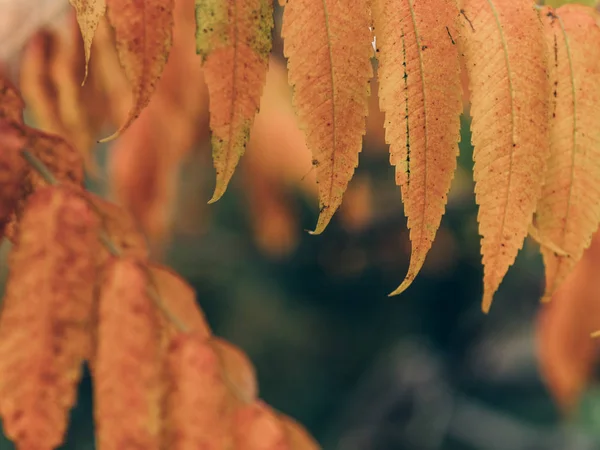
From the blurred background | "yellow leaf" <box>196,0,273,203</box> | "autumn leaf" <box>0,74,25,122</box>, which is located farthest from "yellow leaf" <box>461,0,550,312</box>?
the blurred background

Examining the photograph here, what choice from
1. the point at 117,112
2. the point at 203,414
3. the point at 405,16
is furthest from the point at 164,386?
the point at 117,112

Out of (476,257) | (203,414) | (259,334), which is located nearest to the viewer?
(203,414)

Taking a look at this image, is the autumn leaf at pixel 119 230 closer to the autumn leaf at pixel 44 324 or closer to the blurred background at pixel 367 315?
the autumn leaf at pixel 44 324

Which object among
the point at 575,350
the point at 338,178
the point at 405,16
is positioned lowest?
the point at 575,350

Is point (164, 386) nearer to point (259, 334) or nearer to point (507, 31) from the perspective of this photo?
point (507, 31)

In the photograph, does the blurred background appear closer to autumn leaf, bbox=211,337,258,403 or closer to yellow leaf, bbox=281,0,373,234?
autumn leaf, bbox=211,337,258,403

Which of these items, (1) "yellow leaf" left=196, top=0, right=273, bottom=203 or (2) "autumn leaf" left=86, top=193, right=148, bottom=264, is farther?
(2) "autumn leaf" left=86, top=193, right=148, bottom=264
